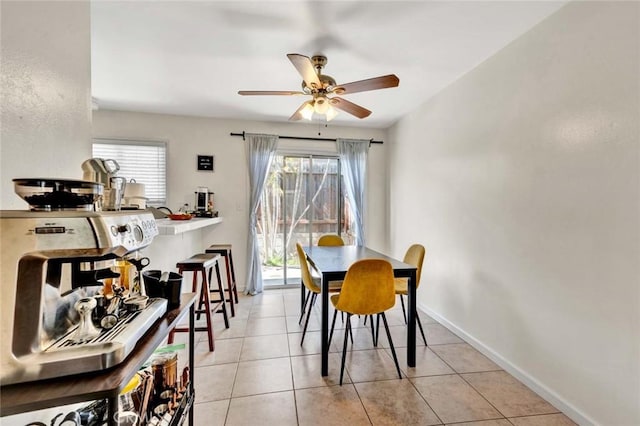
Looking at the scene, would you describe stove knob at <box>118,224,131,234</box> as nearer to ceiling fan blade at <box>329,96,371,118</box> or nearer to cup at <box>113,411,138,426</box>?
cup at <box>113,411,138,426</box>

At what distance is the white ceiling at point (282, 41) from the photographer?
180cm

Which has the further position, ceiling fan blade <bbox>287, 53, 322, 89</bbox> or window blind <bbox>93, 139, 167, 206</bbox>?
window blind <bbox>93, 139, 167, 206</bbox>

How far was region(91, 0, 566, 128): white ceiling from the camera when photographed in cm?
180

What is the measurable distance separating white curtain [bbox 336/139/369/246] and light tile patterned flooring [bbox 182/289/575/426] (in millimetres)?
1868

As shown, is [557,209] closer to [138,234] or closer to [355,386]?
[355,386]

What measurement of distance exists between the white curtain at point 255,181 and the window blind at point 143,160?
1160 mm

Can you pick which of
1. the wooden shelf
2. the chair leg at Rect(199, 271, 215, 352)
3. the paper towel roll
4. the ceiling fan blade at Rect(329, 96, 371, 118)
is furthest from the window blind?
the wooden shelf

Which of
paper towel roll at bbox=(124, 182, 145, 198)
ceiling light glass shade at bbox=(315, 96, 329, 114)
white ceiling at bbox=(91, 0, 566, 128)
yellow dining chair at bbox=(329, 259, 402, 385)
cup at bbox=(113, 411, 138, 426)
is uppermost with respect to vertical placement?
white ceiling at bbox=(91, 0, 566, 128)

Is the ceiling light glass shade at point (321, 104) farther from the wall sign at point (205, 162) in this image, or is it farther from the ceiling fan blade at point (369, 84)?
the wall sign at point (205, 162)

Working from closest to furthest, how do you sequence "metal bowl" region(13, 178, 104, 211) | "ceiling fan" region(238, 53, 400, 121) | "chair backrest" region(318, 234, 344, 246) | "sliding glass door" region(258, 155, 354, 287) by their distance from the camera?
"metal bowl" region(13, 178, 104, 211) → "ceiling fan" region(238, 53, 400, 121) → "chair backrest" region(318, 234, 344, 246) → "sliding glass door" region(258, 155, 354, 287)

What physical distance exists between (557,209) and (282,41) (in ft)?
7.38

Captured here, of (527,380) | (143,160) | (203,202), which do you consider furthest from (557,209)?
(143,160)

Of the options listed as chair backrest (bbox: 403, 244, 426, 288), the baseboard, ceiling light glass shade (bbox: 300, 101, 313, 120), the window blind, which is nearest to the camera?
the baseboard

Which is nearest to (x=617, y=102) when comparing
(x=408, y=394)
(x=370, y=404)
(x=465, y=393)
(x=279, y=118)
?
(x=465, y=393)
